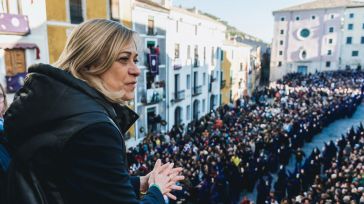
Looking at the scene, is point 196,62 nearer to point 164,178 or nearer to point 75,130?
point 164,178

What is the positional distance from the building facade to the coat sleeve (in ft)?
189

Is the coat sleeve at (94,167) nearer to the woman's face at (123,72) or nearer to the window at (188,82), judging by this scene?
the woman's face at (123,72)

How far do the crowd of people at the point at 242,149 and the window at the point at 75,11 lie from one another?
25.8 feet

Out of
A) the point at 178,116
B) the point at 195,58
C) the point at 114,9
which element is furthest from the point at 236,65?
the point at 114,9

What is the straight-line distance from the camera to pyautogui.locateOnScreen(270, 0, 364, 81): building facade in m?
51.7

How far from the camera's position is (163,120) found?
2336cm

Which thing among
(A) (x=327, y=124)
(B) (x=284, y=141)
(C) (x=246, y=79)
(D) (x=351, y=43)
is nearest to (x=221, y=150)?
(B) (x=284, y=141)

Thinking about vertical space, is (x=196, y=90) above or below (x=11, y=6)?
below

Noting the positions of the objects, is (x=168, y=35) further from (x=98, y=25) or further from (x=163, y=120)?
(x=98, y=25)

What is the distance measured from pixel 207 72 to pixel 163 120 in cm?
1064

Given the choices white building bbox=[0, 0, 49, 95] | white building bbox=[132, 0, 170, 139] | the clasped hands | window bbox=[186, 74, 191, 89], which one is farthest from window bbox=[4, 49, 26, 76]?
window bbox=[186, 74, 191, 89]

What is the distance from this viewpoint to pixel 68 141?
117cm

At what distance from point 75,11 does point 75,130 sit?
1682cm

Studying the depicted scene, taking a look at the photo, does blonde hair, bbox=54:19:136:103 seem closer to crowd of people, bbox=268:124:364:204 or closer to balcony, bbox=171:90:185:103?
crowd of people, bbox=268:124:364:204
